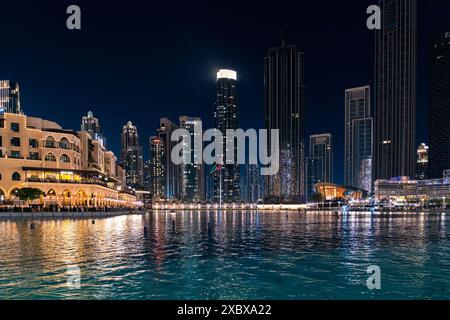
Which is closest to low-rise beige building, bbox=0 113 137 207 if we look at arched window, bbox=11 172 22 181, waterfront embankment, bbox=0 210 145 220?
arched window, bbox=11 172 22 181

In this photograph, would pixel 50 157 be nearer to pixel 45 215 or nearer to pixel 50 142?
pixel 50 142

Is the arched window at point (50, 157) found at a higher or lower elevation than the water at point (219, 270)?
higher

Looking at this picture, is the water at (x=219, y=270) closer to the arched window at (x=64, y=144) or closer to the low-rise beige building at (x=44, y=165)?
the low-rise beige building at (x=44, y=165)

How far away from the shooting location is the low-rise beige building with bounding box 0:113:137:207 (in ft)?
332

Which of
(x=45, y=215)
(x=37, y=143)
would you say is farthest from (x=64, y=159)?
(x=45, y=215)

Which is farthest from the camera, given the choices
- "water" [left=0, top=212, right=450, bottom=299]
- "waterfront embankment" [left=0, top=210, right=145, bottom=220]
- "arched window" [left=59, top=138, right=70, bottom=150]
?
"arched window" [left=59, top=138, right=70, bottom=150]

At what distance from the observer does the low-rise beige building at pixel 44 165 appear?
101062 mm

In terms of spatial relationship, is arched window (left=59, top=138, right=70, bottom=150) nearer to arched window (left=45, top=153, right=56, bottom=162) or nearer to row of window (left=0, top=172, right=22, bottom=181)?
arched window (left=45, top=153, right=56, bottom=162)

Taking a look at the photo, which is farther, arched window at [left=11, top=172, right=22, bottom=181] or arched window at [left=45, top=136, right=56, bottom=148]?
arched window at [left=45, top=136, right=56, bottom=148]

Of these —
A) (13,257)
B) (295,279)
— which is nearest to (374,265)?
(295,279)

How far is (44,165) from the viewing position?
108 meters

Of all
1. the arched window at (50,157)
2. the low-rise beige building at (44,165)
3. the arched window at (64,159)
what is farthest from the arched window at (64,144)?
the arched window at (50,157)

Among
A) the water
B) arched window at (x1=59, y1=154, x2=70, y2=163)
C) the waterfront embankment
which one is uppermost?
arched window at (x1=59, y1=154, x2=70, y2=163)

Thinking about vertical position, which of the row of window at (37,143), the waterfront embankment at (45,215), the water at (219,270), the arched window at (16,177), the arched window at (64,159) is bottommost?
the waterfront embankment at (45,215)
